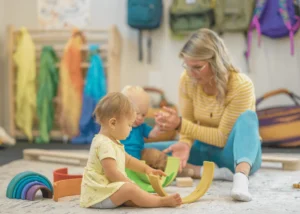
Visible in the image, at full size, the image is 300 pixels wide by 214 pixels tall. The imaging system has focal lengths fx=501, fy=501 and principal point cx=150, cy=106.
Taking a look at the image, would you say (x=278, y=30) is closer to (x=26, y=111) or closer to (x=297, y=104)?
(x=297, y=104)

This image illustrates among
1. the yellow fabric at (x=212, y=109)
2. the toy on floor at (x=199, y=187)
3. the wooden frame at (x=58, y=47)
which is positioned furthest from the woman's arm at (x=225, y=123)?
the wooden frame at (x=58, y=47)

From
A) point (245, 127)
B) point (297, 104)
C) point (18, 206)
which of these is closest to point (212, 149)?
point (245, 127)

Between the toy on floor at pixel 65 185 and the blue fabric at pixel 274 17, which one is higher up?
the blue fabric at pixel 274 17

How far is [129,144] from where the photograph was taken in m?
2.08

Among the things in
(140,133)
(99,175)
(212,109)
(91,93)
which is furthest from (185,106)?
(91,93)

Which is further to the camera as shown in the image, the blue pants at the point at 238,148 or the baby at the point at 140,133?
the baby at the point at 140,133

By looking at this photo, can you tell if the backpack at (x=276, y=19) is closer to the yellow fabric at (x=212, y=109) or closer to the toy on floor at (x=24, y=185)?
the yellow fabric at (x=212, y=109)

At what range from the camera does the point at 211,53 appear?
203 centimetres

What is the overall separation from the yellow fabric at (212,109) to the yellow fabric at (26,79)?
1907mm

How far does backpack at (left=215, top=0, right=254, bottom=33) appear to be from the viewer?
Result: 3.66m

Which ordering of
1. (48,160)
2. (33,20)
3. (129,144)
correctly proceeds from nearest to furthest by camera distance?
(129,144)
(48,160)
(33,20)

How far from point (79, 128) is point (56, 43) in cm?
78

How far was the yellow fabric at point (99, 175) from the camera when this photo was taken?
155 cm

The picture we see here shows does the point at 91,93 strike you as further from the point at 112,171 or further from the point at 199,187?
the point at 112,171
